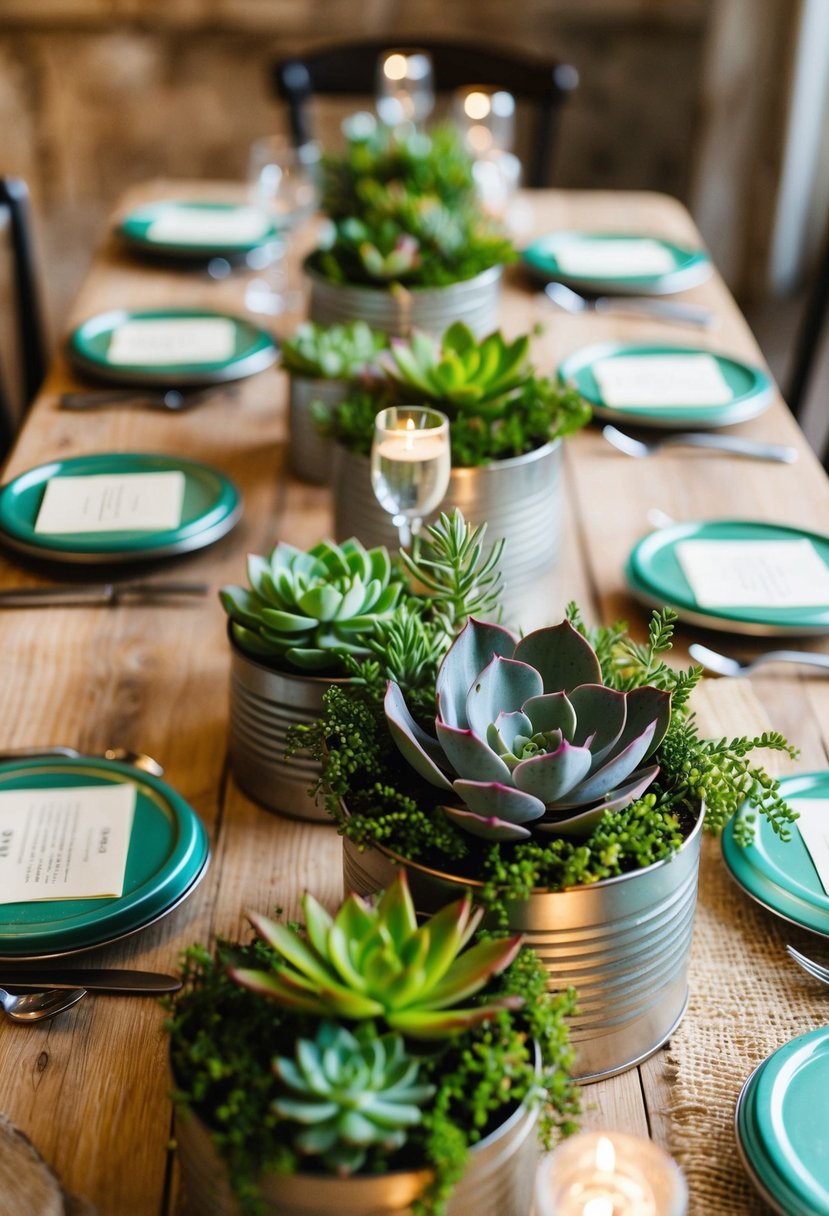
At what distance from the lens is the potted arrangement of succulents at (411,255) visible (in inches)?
60.3

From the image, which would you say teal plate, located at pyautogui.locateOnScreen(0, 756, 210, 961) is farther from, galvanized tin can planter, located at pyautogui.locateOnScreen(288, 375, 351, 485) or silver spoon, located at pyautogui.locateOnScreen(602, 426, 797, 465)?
silver spoon, located at pyautogui.locateOnScreen(602, 426, 797, 465)

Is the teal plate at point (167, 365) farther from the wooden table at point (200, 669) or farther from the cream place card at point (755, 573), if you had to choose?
the cream place card at point (755, 573)

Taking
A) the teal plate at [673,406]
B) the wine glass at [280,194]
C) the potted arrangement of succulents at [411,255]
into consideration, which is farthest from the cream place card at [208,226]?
the teal plate at [673,406]

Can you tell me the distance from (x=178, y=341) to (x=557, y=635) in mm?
1126

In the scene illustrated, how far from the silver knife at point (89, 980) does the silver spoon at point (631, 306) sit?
1366 millimetres

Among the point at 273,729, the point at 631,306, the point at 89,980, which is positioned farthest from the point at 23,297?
the point at 89,980

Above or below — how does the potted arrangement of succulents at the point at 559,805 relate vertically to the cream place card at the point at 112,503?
above

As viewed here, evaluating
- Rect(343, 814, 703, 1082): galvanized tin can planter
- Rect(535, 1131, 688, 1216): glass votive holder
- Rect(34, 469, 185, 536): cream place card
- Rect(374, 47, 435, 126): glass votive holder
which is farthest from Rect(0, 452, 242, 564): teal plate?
Rect(374, 47, 435, 126): glass votive holder

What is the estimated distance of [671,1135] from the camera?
2.33 feet

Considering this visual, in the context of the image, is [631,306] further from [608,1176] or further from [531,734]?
[608,1176]

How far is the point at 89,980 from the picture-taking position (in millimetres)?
792

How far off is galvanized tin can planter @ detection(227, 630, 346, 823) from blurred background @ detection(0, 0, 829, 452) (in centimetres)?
286

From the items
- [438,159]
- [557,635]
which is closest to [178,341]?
[438,159]

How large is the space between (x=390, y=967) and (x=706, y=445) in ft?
3.54
